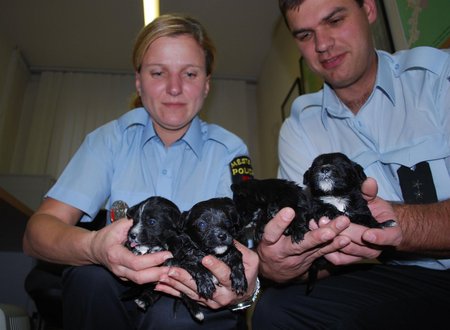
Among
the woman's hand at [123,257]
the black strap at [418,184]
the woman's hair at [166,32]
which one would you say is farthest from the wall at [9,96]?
the black strap at [418,184]

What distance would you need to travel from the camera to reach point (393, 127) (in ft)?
5.56

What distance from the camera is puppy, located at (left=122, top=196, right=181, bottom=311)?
122 centimetres

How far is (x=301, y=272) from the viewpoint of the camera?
1497mm

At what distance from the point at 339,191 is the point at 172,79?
103 cm

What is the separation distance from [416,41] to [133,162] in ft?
6.42

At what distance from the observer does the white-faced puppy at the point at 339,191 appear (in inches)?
48.9

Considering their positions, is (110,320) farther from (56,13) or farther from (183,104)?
(56,13)

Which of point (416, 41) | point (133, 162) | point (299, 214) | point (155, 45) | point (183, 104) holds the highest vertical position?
point (416, 41)

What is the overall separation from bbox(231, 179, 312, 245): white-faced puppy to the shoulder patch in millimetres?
309

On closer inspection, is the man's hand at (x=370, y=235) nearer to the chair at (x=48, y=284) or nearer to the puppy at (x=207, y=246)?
the puppy at (x=207, y=246)

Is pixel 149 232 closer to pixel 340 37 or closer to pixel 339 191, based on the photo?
pixel 339 191

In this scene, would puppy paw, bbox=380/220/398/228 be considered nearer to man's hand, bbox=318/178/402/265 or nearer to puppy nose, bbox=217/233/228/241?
man's hand, bbox=318/178/402/265

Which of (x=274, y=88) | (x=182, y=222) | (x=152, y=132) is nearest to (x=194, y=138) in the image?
(x=152, y=132)

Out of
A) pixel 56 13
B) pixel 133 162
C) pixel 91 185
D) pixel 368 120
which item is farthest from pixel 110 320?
pixel 56 13
